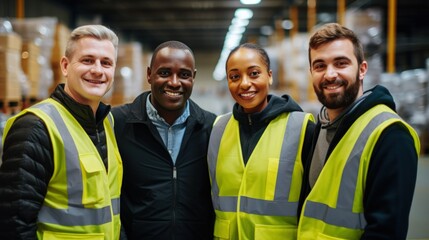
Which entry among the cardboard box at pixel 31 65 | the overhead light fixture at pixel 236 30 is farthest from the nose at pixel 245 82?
the overhead light fixture at pixel 236 30

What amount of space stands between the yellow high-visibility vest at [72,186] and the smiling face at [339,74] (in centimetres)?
128

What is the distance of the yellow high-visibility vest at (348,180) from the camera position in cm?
204

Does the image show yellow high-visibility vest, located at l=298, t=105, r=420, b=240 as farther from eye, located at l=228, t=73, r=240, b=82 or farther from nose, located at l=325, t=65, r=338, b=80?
Result: eye, located at l=228, t=73, r=240, b=82

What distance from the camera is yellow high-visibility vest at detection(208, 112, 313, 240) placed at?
255 centimetres

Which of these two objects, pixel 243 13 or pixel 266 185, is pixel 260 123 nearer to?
pixel 266 185

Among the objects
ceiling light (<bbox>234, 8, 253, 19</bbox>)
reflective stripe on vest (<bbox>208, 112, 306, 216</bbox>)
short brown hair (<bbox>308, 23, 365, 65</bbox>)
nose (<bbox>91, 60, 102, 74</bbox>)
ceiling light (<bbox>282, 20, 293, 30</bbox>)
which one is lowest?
reflective stripe on vest (<bbox>208, 112, 306, 216</bbox>)

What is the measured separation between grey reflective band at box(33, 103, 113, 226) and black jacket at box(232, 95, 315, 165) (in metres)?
1.00

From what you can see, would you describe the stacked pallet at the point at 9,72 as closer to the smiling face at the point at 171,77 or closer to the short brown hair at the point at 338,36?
the smiling face at the point at 171,77

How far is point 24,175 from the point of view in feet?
6.47

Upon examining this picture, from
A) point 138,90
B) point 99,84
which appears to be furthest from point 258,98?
point 138,90

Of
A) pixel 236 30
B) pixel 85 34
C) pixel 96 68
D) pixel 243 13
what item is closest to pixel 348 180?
pixel 96 68

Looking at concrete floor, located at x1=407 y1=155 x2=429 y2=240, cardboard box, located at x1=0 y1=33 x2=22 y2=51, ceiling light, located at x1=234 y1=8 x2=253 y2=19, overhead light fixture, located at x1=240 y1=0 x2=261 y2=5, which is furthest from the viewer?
ceiling light, located at x1=234 y1=8 x2=253 y2=19

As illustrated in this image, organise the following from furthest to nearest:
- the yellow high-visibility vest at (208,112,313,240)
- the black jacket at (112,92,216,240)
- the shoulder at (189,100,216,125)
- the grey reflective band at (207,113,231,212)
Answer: the shoulder at (189,100,216,125) < the black jacket at (112,92,216,240) < the grey reflective band at (207,113,231,212) < the yellow high-visibility vest at (208,112,313,240)

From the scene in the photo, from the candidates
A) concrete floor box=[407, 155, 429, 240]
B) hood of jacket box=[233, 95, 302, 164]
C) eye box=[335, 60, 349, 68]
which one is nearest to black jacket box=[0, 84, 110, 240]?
hood of jacket box=[233, 95, 302, 164]
